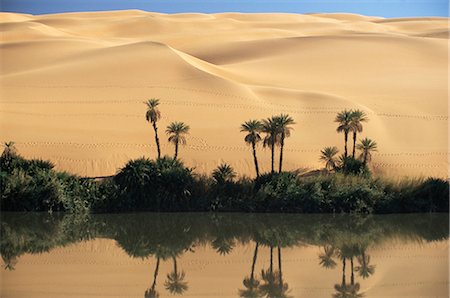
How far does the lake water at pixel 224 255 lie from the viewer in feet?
56.5

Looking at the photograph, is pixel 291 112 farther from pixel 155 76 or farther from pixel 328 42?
pixel 328 42

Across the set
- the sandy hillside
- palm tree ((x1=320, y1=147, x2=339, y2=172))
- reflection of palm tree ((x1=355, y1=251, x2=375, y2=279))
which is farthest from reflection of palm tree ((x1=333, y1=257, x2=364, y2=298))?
the sandy hillside

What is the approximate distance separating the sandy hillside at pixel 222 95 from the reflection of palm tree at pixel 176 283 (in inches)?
576

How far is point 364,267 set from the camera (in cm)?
1973

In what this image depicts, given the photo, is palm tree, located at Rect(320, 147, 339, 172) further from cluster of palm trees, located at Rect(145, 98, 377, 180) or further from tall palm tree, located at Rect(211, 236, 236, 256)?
tall palm tree, located at Rect(211, 236, 236, 256)

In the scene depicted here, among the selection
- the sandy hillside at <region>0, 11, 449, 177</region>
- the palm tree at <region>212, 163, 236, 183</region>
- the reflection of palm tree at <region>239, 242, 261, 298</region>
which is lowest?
the reflection of palm tree at <region>239, 242, 261, 298</region>

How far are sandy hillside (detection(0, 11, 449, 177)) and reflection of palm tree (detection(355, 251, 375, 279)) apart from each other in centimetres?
1342

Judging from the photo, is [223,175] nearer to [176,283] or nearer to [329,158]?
[329,158]

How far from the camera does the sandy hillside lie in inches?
1395

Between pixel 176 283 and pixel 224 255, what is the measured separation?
397 centimetres

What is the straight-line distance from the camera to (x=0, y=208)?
28.5 m

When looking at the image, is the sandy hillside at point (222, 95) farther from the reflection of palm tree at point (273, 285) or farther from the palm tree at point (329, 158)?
the reflection of palm tree at point (273, 285)

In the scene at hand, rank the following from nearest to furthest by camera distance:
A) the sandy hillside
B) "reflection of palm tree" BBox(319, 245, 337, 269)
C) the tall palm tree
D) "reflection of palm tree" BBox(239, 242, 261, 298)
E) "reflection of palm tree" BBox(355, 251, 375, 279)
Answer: "reflection of palm tree" BBox(239, 242, 261, 298)
"reflection of palm tree" BBox(355, 251, 375, 279)
"reflection of palm tree" BBox(319, 245, 337, 269)
the tall palm tree
the sandy hillside

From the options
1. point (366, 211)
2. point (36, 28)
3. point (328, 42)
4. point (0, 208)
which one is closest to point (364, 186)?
point (366, 211)
